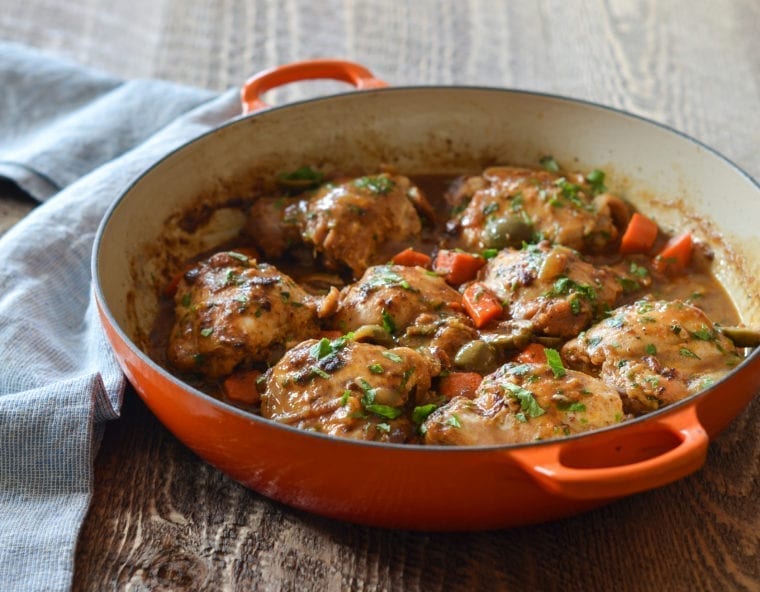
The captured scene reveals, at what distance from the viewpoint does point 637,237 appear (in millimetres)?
3914

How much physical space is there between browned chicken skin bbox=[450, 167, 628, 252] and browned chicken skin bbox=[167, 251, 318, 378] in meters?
0.90

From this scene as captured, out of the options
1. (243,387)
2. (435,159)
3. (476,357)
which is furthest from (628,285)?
(243,387)

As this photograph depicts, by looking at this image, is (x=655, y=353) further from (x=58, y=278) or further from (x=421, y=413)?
(x=58, y=278)

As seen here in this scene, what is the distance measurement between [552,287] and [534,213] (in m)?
0.55

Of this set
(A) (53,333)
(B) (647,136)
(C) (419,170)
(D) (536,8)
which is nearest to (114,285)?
(A) (53,333)

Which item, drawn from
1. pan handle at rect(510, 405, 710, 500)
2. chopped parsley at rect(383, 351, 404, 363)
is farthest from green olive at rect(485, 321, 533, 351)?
pan handle at rect(510, 405, 710, 500)

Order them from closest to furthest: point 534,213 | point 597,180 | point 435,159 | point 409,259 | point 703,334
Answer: point 703,334 < point 409,259 < point 534,213 < point 597,180 < point 435,159

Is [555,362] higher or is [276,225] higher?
[555,362]

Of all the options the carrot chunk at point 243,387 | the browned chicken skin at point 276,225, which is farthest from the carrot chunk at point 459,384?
the browned chicken skin at point 276,225

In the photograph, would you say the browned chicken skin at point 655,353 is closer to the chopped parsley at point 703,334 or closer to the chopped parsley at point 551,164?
the chopped parsley at point 703,334

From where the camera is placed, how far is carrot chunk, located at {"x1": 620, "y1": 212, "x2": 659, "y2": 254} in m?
3.91

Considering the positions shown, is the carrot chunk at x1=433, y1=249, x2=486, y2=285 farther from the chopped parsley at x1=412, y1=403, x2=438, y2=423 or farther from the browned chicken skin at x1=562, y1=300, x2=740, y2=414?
the chopped parsley at x1=412, y1=403, x2=438, y2=423

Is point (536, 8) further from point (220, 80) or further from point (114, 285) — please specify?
point (114, 285)

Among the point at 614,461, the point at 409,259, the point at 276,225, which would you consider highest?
the point at 614,461
